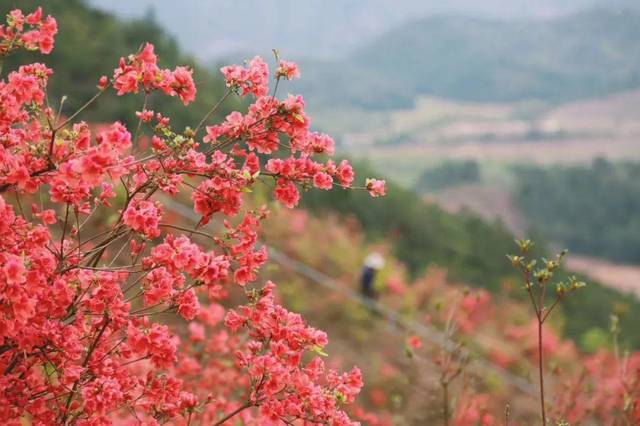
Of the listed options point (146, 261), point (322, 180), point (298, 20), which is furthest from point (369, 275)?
point (298, 20)

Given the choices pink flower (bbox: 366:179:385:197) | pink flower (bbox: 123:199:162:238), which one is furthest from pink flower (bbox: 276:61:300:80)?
pink flower (bbox: 123:199:162:238)

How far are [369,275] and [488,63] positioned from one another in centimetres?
12266

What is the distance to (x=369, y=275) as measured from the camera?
31.7 ft

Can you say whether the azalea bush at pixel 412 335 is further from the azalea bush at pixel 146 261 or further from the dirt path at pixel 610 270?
the dirt path at pixel 610 270

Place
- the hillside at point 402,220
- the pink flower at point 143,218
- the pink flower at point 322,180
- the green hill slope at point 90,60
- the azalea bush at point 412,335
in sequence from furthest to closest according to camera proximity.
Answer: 1. the hillside at point 402,220
2. the green hill slope at point 90,60
3. the azalea bush at point 412,335
4. the pink flower at point 322,180
5. the pink flower at point 143,218

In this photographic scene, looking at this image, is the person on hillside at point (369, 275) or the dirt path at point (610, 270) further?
the dirt path at point (610, 270)

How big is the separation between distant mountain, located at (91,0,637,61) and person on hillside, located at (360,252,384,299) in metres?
122

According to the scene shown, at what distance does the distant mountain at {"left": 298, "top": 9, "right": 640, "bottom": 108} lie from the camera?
348ft

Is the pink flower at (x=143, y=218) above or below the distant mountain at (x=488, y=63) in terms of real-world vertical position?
below

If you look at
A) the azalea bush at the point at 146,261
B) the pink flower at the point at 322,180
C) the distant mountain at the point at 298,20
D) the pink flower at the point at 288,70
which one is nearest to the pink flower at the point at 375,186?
the azalea bush at the point at 146,261

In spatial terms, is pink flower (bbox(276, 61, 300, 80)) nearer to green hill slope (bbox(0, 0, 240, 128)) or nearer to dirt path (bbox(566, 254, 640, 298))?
green hill slope (bbox(0, 0, 240, 128))

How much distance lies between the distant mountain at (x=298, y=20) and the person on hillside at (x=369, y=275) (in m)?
122

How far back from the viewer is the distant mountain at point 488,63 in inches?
4181

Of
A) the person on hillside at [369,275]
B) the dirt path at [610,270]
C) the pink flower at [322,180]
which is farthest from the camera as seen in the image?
the dirt path at [610,270]
